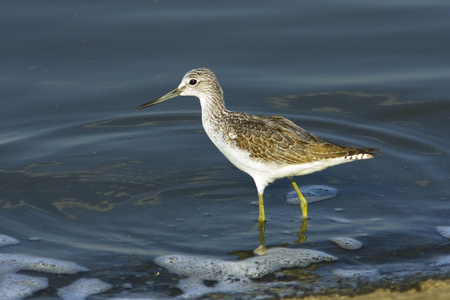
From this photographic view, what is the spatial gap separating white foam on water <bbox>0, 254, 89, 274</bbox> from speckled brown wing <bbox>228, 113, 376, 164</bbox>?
2.23 metres

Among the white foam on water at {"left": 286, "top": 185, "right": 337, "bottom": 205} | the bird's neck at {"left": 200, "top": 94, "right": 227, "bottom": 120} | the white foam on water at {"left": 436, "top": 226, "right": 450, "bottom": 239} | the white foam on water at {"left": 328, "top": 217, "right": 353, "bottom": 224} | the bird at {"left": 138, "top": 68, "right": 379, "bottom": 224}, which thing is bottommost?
the white foam on water at {"left": 436, "top": 226, "right": 450, "bottom": 239}

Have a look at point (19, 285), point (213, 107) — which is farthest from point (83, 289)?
point (213, 107)

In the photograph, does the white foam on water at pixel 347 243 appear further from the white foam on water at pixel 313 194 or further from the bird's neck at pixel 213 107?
the bird's neck at pixel 213 107

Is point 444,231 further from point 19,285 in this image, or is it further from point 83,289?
point 19,285

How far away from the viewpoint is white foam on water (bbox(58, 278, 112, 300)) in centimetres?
691

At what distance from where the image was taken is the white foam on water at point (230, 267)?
23.3 ft

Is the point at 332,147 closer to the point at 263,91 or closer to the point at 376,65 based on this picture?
the point at 263,91

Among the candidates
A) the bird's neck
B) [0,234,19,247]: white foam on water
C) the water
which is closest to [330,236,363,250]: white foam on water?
the water

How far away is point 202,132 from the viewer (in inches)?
411

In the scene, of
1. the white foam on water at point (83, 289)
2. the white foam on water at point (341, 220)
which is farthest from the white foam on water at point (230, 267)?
the white foam on water at point (341, 220)

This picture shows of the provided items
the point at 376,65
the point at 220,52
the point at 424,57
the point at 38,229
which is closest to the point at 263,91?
the point at 220,52

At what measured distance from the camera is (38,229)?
8.08 m

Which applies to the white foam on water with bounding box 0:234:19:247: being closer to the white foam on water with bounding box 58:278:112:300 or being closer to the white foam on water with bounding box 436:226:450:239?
the white foam on water with bounding box 58:278:112:300

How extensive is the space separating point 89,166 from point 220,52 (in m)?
3.26
